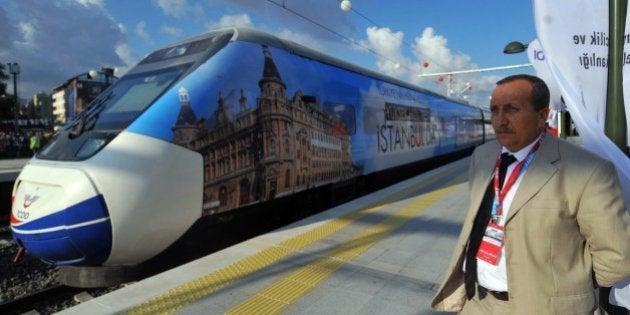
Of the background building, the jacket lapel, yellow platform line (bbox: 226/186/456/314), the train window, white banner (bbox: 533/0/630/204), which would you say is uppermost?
the background building

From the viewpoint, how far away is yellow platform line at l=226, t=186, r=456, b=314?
3.11m

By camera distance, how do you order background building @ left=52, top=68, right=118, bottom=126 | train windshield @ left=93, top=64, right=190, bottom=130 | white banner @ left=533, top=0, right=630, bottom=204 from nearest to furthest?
white banner @ left=533, top=0, right=630, bottom=204 → train windshield @ left=93, top=64, right=190, bottom=130 → background building @ left=52, top=68, right=118, bottom=126

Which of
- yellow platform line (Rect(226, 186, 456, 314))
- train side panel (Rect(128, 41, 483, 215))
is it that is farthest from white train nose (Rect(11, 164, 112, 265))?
yellow platform line (Rect(226, 186, 456, 314))

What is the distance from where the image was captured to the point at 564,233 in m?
1.53

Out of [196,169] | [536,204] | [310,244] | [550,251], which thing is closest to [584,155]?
[536,204]

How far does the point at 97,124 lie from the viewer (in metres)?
4.62

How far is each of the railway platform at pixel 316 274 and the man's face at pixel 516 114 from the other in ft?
5.85

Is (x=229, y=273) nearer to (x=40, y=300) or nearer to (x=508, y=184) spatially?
(x=40, y=300)

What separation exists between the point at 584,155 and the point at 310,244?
10.9ft

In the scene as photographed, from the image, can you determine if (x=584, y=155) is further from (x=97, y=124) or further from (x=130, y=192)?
(x=97, y=124)

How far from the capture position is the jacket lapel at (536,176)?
61.2 inches

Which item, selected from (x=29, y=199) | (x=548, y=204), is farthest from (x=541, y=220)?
(x=29, y=199)

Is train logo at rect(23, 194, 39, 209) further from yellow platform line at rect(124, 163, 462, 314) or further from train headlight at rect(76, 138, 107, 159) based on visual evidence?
yellow platform line at rect(124, 163, 462, 314)

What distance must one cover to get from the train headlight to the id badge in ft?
11.8
